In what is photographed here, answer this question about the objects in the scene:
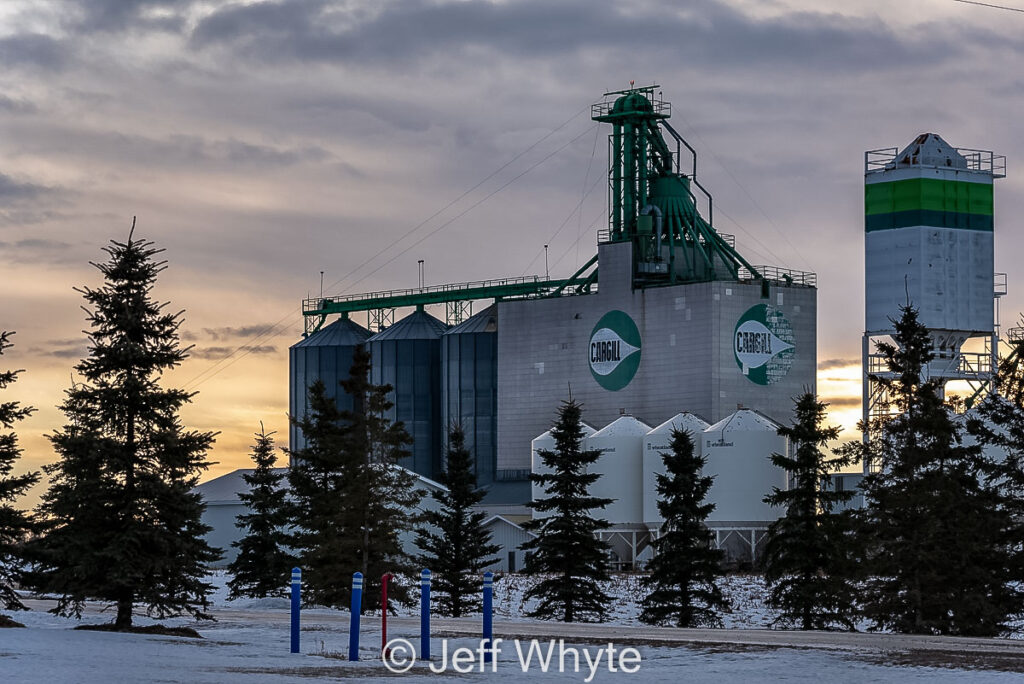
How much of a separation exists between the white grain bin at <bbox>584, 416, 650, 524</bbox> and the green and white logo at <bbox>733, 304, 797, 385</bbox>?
966 cm

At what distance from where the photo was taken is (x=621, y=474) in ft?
322

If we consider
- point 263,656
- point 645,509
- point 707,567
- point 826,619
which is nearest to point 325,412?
point 707,567

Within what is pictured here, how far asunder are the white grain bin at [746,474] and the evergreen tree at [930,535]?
41.0 meters

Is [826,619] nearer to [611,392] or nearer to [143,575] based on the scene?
[143,575]

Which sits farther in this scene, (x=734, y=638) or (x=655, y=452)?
(x=655, y=452)

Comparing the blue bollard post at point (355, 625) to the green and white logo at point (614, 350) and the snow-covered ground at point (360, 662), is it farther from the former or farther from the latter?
the green and white logo at point (614, 350)

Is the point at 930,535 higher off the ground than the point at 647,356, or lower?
lower

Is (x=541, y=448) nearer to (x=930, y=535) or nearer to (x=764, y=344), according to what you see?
(x=764, y=344)

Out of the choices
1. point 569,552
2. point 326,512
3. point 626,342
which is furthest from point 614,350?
point 326,512

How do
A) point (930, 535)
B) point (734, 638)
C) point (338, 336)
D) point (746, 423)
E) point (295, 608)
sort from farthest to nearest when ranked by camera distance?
point (338, 336), point (746, 423), point (930, 535), point (734, 638), point (295, 608)

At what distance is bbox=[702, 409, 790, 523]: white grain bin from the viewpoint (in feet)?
307

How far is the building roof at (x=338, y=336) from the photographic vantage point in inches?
5331

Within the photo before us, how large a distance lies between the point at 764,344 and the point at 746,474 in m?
14.5

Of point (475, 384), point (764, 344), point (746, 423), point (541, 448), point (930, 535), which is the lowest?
point (930, 535)
